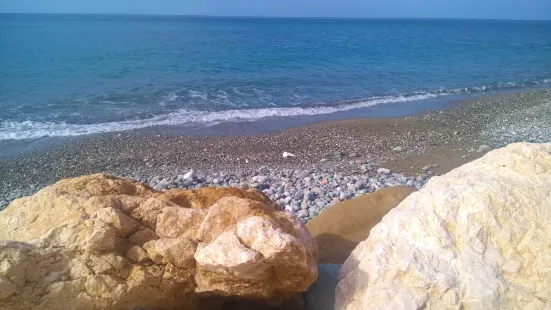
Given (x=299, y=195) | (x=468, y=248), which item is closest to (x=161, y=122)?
(x=299, y=195)

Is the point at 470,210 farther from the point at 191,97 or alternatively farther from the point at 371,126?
the point at 191,97

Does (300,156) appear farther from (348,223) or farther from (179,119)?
(179,119)

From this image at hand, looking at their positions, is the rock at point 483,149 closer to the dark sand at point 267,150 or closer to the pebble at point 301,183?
the dark sand at point 267,150

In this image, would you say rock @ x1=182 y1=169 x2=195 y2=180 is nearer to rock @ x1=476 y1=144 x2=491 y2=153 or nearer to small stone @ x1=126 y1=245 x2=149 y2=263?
small stone @ x1=126 y1=245 x2=149 y2=263

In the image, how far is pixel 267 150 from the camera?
1195 cm

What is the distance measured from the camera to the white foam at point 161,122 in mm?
14164

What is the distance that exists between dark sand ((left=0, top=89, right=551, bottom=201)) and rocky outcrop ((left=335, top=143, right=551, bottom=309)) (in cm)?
631

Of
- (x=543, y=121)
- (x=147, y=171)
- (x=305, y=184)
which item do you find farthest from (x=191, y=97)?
(x=543, y=121)

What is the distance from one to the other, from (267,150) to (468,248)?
30.0 ft

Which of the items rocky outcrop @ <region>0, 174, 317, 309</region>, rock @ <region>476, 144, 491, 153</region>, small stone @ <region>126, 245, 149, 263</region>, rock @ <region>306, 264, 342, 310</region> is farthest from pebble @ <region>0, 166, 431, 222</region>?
small stone @ <region>126, 245, 149, 263</region>

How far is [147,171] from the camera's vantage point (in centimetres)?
1038

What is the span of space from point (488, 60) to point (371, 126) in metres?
27.2

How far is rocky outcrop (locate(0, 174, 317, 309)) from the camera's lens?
292 cm

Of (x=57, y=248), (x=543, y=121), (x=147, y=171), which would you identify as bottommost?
(x=147, y=171)
